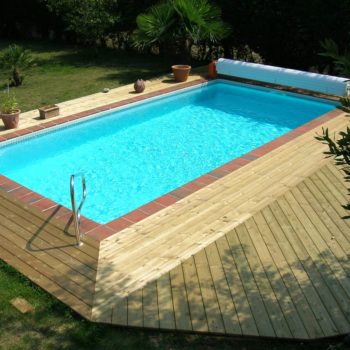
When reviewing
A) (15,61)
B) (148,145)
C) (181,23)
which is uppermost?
(181,23)

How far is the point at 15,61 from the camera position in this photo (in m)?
13.1

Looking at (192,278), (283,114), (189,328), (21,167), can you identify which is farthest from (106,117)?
(189,328)

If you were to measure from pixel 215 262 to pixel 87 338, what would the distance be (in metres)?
1.86

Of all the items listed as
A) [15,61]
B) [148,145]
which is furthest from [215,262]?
[15,61]

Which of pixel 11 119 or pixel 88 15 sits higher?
pixel 88 15

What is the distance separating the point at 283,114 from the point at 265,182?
17.1 ft

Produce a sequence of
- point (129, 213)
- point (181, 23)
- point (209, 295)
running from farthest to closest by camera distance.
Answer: point (181, 23)
point (129, 213)
point (209, 295)

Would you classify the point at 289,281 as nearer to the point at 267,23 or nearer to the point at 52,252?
the point at 52,252

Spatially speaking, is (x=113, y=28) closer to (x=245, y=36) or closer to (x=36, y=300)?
(x=245, y=36)

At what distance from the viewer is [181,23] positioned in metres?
14.2

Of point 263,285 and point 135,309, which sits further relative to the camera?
point 263,285

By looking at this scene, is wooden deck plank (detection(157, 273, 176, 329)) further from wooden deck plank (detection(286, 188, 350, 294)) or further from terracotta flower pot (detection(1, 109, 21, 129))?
terracotta flower pot (detection(1, 109, 21, 129))

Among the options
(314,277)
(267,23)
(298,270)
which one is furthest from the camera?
(267,23)

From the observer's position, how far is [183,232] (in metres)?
6.21
